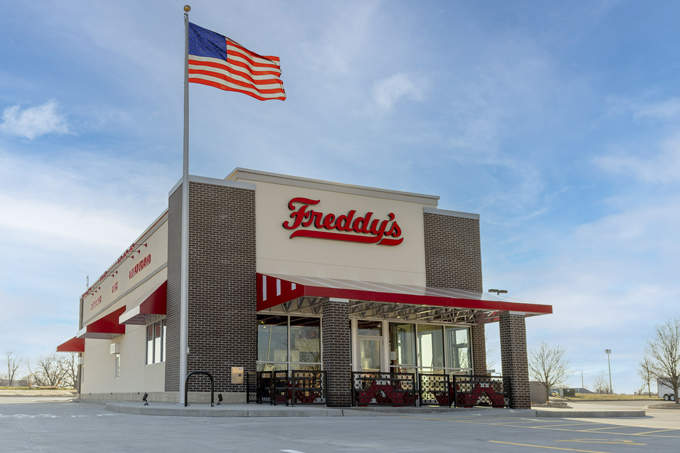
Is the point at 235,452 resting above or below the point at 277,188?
below

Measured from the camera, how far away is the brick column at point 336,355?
60.7 ft

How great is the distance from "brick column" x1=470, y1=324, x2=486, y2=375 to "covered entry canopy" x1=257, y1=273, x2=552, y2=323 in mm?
801

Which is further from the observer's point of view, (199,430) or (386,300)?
(386,300)

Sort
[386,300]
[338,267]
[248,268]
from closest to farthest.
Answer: [386,300] < [248,268] < [338,267]

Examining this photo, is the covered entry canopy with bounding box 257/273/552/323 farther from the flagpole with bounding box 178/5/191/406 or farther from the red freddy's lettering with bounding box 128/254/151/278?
the red freddy's lettering with bounding box 128/254/151/278

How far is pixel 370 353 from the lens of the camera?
24.1 metres

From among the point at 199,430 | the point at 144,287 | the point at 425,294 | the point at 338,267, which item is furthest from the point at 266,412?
the point at 144,287

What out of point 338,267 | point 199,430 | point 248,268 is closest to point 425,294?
point 338,267

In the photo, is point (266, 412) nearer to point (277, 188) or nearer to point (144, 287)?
point (277, 188)

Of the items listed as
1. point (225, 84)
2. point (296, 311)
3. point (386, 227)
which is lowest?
point (296, 311)

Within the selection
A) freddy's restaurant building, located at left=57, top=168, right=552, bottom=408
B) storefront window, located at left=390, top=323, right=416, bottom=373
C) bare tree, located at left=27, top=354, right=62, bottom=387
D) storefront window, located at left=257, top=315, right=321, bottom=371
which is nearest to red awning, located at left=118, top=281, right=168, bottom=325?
freddy's restaurant building, located at left=57, top=168, right=552, bottom=408

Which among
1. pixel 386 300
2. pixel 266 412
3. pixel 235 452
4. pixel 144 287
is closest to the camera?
pixel 235 452

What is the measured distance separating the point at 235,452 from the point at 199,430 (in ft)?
11.2

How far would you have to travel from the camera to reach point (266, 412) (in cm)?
1575
